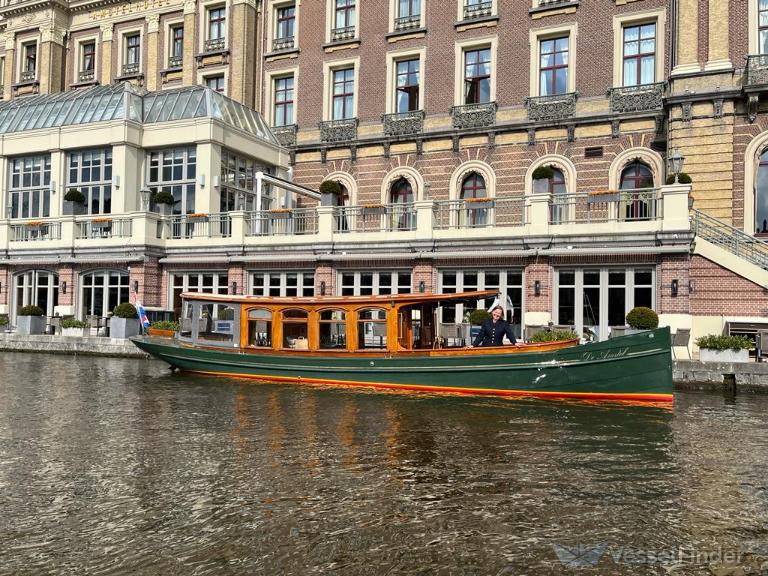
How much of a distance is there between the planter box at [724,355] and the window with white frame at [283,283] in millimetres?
12873

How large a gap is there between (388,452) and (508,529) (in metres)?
3.32

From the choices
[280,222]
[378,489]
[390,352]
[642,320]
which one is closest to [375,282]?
[280,222]

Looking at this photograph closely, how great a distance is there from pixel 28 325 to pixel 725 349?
2318 cm

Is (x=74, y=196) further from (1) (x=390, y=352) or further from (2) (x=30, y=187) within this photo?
(1) (x=390, y=352)

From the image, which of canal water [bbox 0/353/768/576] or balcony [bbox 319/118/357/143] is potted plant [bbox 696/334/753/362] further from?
balcony [bbox 319/118/357/143]

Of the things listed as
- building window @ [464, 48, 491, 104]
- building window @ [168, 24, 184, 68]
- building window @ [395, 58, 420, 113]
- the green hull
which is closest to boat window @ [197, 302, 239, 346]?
the green hull

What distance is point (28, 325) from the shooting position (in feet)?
84.6

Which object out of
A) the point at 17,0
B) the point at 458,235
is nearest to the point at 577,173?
the point at 458,235

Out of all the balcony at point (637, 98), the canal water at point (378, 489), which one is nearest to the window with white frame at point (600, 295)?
the canal water at point (378, 489)

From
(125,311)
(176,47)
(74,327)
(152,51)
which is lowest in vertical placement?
(74,327)

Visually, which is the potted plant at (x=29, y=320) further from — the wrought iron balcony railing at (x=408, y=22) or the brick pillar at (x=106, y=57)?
the wrought iron balcony railing at (x=408, y=22)

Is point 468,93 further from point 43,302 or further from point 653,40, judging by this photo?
point 43,302

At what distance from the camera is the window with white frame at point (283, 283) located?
24.9m

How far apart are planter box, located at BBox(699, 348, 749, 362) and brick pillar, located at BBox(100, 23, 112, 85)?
3288 cm
